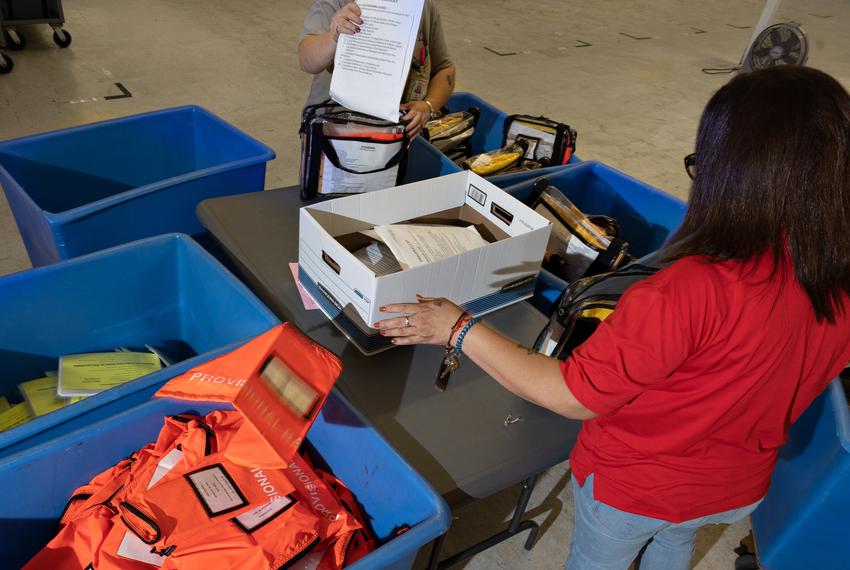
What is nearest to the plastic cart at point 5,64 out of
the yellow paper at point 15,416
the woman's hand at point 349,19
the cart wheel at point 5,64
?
the cart wheel at point 5,64

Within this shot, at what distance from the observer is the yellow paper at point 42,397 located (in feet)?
4.47

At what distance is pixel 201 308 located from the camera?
154cm

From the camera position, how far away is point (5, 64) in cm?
407

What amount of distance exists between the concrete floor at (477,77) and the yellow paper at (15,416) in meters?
1.13

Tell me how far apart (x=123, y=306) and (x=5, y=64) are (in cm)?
355

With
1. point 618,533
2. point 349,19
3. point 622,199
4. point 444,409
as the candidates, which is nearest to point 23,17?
point 349,19

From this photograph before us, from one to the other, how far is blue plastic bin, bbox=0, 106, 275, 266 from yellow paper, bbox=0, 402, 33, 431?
1.49ft

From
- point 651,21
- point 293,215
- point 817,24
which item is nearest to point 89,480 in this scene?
point 293,215

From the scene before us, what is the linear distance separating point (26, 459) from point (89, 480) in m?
0.15

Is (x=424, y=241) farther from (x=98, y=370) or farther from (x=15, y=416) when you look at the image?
(x=15, y=416)

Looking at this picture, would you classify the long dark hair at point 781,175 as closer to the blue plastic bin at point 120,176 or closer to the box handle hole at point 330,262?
the box handle hole at point 330,262

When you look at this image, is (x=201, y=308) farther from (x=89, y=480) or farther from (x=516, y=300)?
(x=516, y=300)

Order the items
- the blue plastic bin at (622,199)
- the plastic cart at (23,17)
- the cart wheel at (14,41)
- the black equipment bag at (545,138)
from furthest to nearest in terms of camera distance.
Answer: the cart wheel at (14,41) → the plastic cart at (23,17) → the black equipment bag at (545,138) → the blue plastic bin at (622,199)

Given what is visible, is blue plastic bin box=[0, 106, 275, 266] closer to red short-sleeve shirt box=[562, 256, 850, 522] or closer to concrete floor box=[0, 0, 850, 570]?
concrete floor box=[0, 0, 850, 570]
